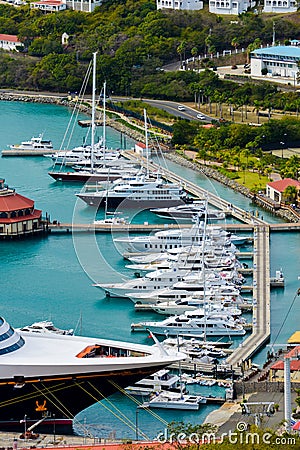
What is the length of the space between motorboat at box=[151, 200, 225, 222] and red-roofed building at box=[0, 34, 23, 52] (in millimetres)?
32027

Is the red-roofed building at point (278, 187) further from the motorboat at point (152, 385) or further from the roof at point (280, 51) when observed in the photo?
the roof at point (280, 51)

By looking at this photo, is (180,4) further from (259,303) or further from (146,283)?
(259,303)

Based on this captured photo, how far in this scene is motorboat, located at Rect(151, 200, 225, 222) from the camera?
54.9 metres

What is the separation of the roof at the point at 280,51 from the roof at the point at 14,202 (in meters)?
25.1

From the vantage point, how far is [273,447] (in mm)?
28078

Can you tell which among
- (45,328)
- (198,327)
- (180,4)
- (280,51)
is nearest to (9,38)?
(180,4)

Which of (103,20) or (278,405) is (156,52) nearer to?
(103,20)

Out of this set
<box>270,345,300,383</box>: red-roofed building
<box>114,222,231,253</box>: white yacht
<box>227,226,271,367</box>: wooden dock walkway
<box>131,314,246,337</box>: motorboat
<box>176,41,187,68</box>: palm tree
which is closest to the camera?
<box>270,345,300,383</box>: red-roofed building

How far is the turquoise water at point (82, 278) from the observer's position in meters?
37.0

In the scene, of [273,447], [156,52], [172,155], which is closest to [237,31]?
[156,52]

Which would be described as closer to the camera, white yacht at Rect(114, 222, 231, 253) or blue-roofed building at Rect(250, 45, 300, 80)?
white yacht at Rect(114, 222, 231, 253)

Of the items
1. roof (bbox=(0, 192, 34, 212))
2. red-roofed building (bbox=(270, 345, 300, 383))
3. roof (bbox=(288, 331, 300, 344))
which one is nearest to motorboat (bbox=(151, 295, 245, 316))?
roof (bbox=(288, 331, 300, 344))

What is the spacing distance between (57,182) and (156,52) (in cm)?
2088

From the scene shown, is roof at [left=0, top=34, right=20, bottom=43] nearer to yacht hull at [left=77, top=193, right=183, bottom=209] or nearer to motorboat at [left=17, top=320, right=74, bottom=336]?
yacht hull at [left=77, top=193, right=183, bottom=209]
